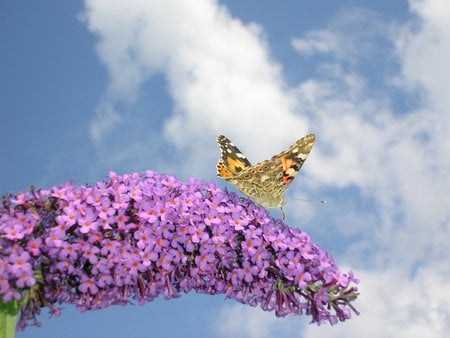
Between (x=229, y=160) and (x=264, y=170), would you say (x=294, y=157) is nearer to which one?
(x=264, y=170)

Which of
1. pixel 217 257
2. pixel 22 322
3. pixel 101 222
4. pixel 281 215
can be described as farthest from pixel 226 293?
pixel 22 322

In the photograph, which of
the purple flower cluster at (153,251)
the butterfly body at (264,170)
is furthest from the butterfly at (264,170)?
the purple flower cluster at (153,251)

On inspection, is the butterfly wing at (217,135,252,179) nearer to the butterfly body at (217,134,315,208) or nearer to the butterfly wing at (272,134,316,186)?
the butterfly body at (217,134,315,208)

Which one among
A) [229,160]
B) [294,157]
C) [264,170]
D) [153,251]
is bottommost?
[153,251]

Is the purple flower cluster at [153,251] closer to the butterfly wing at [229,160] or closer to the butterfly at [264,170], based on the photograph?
the butterfly at [264,170]

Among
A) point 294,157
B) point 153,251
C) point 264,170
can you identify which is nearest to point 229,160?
point 264,170

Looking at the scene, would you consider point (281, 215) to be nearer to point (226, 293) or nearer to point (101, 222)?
point (226, 293)
